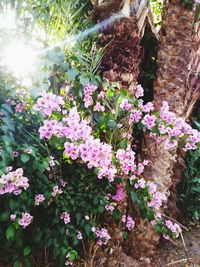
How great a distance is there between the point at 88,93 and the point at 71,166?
25.0 inches

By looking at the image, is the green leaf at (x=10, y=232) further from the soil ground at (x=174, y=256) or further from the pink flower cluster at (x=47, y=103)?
the soil ground at (x=174, y=256)

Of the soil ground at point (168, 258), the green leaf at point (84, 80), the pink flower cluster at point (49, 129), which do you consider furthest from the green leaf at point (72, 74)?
the soil ground at point (168, 258)

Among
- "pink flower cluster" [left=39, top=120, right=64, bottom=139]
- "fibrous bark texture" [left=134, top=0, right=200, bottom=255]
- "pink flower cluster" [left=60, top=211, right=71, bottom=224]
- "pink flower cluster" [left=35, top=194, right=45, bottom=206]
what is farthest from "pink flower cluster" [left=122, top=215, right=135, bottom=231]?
"pink flower cluster" [left=39, top=120, right=64, bottom=139]

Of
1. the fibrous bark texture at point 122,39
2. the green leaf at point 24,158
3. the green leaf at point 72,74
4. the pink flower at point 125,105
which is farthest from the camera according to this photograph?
the fibrous bark texture at point 122,39

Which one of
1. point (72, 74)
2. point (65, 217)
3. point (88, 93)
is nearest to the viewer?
point (72, 74)

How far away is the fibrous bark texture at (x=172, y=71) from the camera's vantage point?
2.64 m

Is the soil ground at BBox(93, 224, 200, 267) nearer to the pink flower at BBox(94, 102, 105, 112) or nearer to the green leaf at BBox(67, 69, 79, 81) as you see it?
the pink flower at BBox(94, 102, 105, 112)

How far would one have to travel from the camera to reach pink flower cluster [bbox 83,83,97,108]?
Answer: 2.03m

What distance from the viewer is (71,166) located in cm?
239

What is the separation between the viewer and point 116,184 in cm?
240

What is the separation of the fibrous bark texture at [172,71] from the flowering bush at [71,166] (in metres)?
0.41

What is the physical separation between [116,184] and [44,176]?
58 cm

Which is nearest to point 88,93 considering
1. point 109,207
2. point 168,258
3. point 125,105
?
point 125,105

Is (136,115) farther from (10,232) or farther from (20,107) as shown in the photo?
(10,232)
